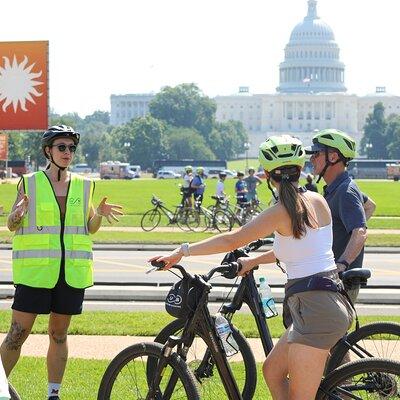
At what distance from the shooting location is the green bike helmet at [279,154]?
6418 mm

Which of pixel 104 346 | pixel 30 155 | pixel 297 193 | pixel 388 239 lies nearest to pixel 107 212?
pixel 297 193

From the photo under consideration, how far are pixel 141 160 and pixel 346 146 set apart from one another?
16935 cm

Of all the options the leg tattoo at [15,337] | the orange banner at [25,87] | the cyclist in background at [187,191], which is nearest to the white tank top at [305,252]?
the leg tattoo at [15,337]

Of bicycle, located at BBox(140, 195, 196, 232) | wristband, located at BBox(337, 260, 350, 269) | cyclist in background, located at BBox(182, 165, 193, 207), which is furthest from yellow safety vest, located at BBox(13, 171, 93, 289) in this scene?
cyclist in background, located at BBox(182, 165, 193, 207)

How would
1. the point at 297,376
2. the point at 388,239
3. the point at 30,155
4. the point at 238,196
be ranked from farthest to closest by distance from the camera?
the point at 30,155, the point at 238,196, the point at 388,239, the point at 297,376

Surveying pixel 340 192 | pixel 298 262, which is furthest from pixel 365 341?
pixel 298 262

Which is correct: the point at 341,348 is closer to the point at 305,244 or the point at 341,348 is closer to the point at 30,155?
the point at 305,244

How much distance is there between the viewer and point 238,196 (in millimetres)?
35094

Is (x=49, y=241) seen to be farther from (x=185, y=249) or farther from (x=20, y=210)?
(x=185, y=249)

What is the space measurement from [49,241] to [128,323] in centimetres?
409

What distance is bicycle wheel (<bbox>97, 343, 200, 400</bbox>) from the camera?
21.4ft

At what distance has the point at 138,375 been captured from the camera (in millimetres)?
6809

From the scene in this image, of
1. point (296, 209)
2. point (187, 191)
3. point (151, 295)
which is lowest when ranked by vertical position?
point (151, 295)

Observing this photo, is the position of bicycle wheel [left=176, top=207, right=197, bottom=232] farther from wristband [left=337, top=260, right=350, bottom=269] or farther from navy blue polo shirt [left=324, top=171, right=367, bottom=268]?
wristband [left=337, top=260, right=350, bottom=269]
